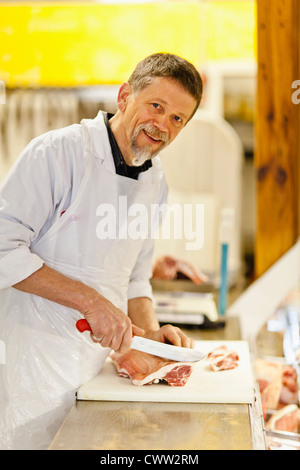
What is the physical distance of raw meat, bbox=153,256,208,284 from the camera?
226 centimetres

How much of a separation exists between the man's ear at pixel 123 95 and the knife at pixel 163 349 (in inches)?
22.9

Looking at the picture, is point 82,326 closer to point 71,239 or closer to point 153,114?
point 71,239

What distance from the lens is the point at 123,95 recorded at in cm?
159

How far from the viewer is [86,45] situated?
521 cm

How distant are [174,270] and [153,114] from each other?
100 cm

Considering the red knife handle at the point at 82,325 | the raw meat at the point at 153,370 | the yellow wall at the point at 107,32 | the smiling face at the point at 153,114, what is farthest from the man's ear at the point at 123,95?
the yellow wall at the point at 107,32

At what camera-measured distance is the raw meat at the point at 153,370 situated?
1.68 meters

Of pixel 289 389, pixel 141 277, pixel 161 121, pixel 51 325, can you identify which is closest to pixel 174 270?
pixel 141 277

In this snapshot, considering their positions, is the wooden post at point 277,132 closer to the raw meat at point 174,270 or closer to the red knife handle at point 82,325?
the raw meat at point 174,270

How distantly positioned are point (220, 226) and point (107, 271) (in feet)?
3.48

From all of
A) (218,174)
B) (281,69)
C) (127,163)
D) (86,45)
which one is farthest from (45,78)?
(127,163)

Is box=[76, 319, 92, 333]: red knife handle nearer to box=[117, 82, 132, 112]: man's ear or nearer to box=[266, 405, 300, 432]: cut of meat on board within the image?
box=[117, 82, 132, 112]: man's ear

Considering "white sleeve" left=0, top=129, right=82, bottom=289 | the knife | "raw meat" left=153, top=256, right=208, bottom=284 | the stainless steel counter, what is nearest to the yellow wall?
"raw meat" left=153, top=256, right=208, bottom=284

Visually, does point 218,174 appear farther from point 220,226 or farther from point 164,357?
point 164,357
